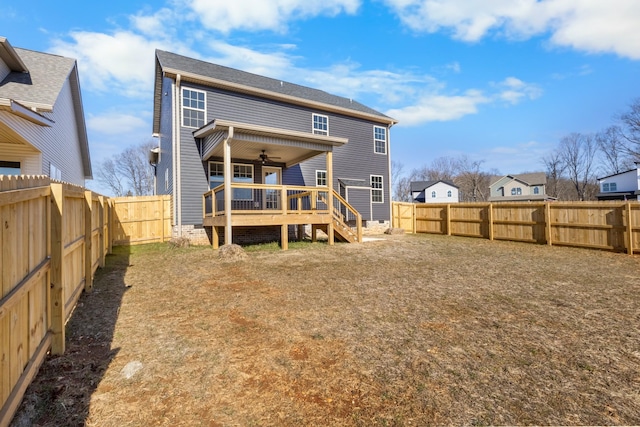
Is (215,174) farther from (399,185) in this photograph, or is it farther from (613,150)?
(613,150)

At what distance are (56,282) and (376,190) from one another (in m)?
14.5

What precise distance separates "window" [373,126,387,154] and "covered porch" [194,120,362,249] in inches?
214

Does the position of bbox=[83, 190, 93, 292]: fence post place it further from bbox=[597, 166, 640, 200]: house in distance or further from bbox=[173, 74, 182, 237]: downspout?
bbox=[597, 166, 640, 200]: house in distance

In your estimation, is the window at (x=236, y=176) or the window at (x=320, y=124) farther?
the window at (x=320, y=124)

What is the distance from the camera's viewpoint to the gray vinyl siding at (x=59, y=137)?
28.0ft

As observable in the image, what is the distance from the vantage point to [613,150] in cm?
3869

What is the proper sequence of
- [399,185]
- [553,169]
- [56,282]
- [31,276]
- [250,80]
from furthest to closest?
1. [399,185]
2. [553,169]
3. [250,80]
4. [56,282]
5. [31,276]

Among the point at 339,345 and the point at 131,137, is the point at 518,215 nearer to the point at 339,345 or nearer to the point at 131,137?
the point at 339,345

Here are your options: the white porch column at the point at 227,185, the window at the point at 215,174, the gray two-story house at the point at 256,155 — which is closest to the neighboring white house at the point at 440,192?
the gray two-story house at the point at 256,155

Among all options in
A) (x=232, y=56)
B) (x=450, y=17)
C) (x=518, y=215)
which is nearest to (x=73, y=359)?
(x=450, y=17)

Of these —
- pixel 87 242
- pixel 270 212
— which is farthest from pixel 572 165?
pixel 87 242

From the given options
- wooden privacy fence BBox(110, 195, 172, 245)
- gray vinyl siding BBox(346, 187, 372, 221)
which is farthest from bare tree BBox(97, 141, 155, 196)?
gray vinyl siding BBox(346, 187, 372, 221)

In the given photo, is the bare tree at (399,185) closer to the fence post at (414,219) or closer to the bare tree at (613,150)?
the bare tree at (613,150)

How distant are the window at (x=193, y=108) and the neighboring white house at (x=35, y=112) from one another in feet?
12.2
